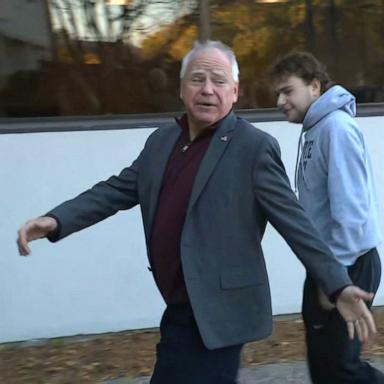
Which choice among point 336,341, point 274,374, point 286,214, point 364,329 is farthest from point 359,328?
point 274,374

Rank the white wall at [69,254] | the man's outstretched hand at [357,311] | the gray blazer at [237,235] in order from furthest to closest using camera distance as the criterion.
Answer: the white wall at [69,254] → the gray blazer at [237,235] → the man's outstretched hand at [357,311]

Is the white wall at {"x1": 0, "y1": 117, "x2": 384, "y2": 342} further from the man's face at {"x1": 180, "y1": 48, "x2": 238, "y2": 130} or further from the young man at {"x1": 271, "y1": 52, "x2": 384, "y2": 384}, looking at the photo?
the man's face at {"x1": 180, "y1": 48, "x2": 238, "y2": 130}

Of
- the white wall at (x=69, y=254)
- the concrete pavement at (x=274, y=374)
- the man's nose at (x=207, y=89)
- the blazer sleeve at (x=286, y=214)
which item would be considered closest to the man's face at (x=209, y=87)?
the man's nose at (x=207, y=89)

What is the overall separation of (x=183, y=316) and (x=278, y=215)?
0.48 metres

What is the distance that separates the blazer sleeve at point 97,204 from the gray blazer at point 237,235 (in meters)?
0.39

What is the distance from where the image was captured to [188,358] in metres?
2.85

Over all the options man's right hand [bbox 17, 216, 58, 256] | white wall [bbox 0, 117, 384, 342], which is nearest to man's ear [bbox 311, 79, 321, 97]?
man's right hand [bbox 17, 216, 58, 256]

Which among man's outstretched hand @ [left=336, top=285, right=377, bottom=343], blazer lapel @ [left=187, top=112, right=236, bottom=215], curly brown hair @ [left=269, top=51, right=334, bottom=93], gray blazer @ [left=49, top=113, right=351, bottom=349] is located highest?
curly brown hair @ [left=269, top=51, right=334, bottom=93]

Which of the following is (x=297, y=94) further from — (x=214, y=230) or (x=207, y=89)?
(x=214, y=230)

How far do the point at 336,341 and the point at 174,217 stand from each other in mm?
967

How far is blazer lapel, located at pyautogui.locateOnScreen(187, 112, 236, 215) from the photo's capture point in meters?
2.82

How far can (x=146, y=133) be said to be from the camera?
18.2ft

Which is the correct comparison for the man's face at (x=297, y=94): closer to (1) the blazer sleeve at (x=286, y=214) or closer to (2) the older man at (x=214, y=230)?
(2) the older man at (x=214, y=230)

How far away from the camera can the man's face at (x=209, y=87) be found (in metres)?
2.89
